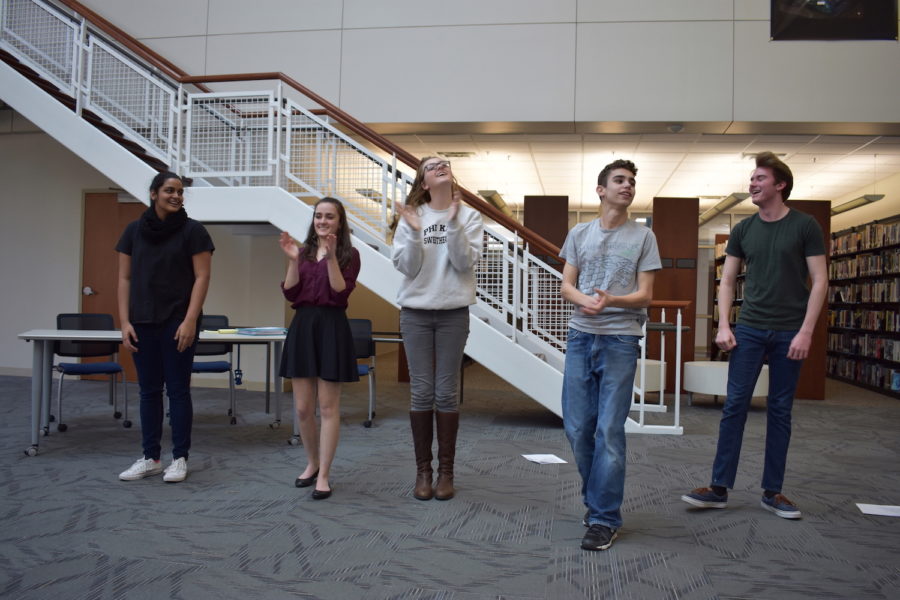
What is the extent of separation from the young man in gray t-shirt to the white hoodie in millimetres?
490

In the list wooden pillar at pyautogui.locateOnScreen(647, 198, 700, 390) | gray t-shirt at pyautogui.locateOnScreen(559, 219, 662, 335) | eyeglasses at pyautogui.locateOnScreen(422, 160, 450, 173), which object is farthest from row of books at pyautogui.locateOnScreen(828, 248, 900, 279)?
eyeglasses at pyautogui.locateOnScreen(422, 160, 450, 173)

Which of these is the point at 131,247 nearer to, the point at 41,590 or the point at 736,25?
the point at 41,590

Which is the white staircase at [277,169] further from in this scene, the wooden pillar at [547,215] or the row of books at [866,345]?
the row of books at [866,345]

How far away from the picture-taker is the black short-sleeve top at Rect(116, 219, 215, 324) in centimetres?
322

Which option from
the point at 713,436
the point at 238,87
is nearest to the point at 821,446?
the point at 713,436

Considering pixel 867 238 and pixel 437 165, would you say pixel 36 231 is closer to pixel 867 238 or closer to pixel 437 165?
pixel 437 165

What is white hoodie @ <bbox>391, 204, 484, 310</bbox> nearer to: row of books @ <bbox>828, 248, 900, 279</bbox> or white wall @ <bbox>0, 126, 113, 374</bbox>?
white wall @ <bbox>0, 126, 113, 374</bbox>

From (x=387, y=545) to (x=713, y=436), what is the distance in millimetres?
3304

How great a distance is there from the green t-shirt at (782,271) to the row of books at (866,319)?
681 cm

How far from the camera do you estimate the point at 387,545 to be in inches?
96.7

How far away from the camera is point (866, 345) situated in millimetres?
9031

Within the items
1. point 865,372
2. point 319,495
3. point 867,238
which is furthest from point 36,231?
point 867,238

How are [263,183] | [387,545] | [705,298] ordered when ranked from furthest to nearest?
[705,298]
[263,183]
[387,545]

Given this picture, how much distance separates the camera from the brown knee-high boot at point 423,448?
120 inches
